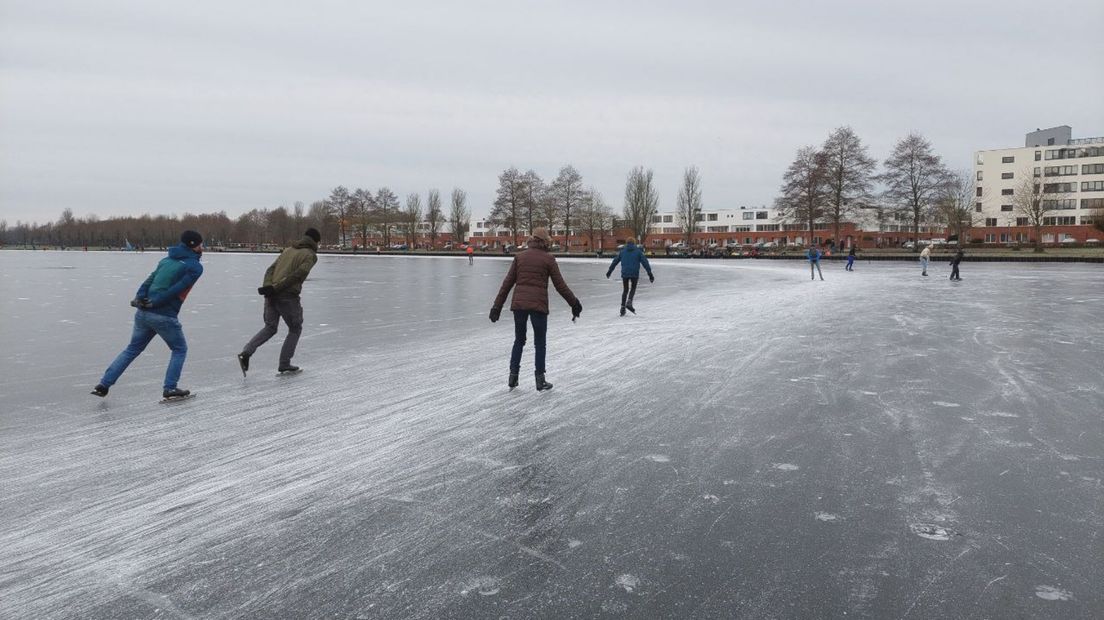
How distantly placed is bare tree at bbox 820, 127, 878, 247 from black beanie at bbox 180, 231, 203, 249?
63142 mm

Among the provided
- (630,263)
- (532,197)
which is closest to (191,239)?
(630,263)

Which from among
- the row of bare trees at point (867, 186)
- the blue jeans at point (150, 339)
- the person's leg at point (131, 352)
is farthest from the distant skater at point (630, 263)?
the row of bare trees at point (867, 186)

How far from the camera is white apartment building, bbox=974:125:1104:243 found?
83500mm

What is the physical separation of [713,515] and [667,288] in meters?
19.0

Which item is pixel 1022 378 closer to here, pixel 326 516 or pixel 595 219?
pixel 326 516

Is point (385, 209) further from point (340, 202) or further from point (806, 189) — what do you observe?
point (806, 189)

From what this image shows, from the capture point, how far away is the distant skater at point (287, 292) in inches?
310

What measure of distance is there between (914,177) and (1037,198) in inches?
419

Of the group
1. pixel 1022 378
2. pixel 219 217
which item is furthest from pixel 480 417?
pixel 219 217

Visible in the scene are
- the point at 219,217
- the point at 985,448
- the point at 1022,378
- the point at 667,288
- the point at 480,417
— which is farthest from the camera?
the point at 219,217

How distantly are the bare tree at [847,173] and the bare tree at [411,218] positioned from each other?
200 feet

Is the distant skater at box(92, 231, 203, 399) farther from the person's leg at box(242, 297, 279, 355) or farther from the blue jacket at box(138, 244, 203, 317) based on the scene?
the person's leg at box(242, 297, 279, 355)

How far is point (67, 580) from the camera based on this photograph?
3037mm

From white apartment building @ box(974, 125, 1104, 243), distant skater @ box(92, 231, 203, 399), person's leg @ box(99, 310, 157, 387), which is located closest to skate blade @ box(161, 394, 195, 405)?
distant skater @ box(92, 231, 203, 399)
